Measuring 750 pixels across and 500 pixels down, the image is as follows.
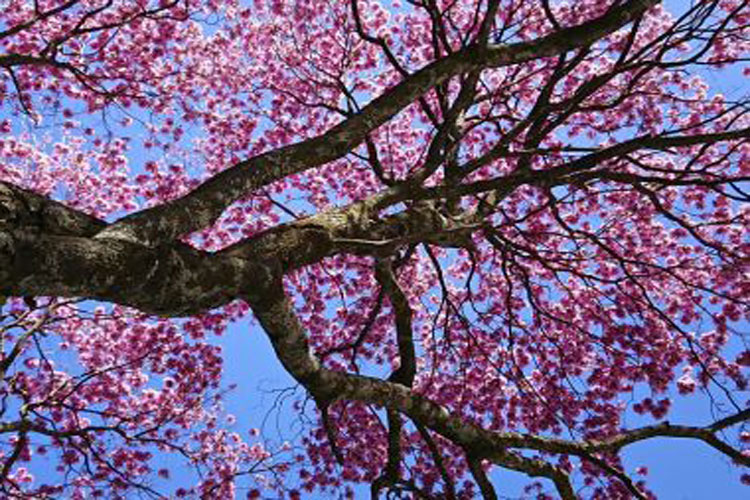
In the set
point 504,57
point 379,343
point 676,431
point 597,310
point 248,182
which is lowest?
point 676,431

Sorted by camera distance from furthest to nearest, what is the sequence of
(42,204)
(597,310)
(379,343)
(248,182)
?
(379,343), (597,310), (248,182), (42,204)

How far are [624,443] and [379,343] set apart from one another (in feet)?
16.1

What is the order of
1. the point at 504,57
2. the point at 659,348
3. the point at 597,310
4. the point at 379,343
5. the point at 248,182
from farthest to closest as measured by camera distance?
the point at 379,343, the point at 597,310, the point at 659,348, the point at 504,57, the point at 248,182

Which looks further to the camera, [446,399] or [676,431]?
[446,399]

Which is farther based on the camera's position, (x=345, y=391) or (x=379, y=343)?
(x=379, y=343)

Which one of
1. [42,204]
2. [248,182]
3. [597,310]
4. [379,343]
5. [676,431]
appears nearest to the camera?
[42,204]

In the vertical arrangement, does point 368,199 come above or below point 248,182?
above

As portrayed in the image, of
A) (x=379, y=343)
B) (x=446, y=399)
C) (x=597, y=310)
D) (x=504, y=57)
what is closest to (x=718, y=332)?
(x=597, y=310)

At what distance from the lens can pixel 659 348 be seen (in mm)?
7445

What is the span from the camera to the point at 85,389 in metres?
8.87

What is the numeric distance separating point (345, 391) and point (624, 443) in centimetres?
226

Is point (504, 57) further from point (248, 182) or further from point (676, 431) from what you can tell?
point (676, 431)

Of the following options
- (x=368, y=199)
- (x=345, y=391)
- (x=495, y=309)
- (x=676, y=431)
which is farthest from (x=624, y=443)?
(x=495, y=309)

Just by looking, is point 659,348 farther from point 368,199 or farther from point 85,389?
point 85,389
